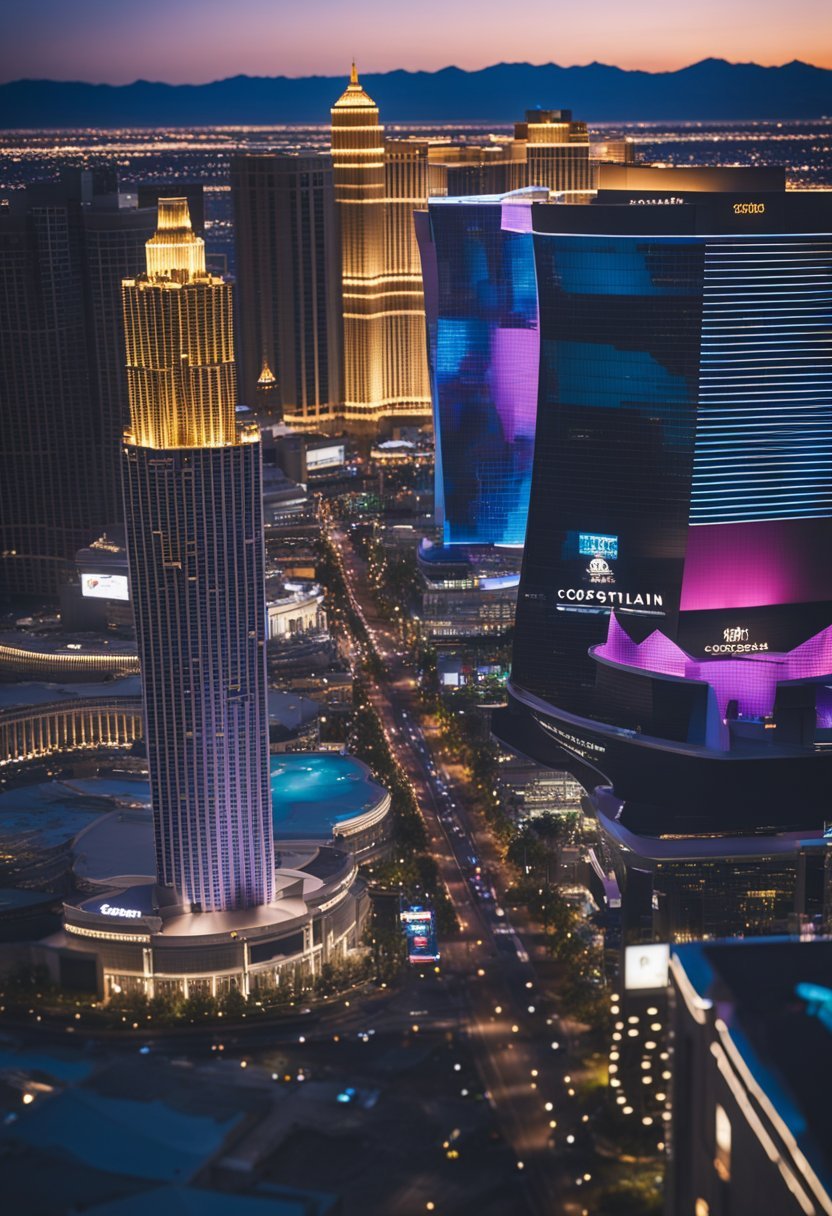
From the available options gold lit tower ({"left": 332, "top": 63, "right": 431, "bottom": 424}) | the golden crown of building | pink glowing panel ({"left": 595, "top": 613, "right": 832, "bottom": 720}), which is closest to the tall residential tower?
gold lit tower ({"left": 332, "top": 63, "right": 431, "bottom": 424})

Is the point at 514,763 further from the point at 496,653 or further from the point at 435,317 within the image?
the point at 435,317

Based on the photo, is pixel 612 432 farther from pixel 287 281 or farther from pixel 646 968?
pixel 287 281

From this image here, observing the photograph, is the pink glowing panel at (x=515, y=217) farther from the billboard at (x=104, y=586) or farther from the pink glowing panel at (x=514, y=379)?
the billboard at (x=104, y=586)

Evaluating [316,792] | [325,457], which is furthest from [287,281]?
[316,792]

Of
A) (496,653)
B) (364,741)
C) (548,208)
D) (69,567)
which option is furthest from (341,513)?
(548,208)

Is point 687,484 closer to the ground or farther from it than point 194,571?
farther from it

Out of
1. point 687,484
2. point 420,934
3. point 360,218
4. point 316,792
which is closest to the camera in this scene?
point 420,934
